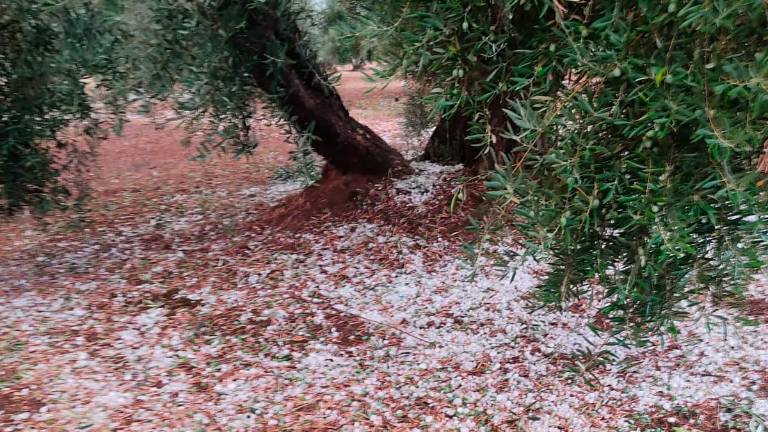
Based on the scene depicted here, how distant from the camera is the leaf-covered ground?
3.62 metres

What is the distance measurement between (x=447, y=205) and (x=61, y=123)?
3274 mm

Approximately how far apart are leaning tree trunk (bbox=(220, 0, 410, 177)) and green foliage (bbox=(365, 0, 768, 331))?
1.90 meters

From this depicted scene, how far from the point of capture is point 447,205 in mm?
5910

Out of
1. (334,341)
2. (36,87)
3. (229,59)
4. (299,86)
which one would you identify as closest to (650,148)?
(334,341)

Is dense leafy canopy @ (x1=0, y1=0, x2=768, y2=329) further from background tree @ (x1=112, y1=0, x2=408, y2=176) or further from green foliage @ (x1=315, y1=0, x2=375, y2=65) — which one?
background tree @ (x1=112, y1=0, x2=408, y2=176)

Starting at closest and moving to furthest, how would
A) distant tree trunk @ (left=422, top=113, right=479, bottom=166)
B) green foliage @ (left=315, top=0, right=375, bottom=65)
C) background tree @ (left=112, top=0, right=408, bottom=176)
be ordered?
green foliage @ (left=315, top=0, right=375, bottom=65)
background tree @ (left=112, top=0, right=408, bottom=176)
distant tree trunk @ (left=422, top=113, right=479, bottom=166)

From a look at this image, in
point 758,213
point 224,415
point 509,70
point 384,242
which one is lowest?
point 224,415

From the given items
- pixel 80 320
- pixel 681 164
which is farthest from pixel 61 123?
pixel 681 164

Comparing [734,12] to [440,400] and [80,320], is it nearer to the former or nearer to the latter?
[440,400]

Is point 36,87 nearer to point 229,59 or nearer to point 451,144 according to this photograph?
point 229,59

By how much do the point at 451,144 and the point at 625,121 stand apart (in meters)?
4.72

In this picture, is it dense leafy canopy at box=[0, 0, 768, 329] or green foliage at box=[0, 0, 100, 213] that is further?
green foliage at box=[0, 0, 100, 213]

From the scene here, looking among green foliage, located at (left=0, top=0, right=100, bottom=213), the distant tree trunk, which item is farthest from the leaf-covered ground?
green foliage, located at (left=0, top=0, right=100, bottom=213)

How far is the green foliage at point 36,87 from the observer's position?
4531mm
